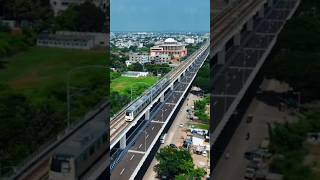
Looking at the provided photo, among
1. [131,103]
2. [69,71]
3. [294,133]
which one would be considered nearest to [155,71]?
[131,103]

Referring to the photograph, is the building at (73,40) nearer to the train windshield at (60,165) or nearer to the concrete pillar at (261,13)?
the train windshield at (60,165)

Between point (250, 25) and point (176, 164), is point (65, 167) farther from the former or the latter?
point (250, 25)

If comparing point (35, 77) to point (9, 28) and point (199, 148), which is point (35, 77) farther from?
point (199, 148)

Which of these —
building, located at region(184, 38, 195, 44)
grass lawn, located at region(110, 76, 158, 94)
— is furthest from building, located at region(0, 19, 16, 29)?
building, located at region(184, 38, 195, 44)

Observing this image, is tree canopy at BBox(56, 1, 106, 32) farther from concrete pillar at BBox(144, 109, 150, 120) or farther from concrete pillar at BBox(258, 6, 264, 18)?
concrete pillar at BBox(258, 6, 264, 18)

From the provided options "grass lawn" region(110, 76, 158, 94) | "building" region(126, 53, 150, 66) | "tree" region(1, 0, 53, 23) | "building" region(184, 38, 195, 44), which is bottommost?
"grass lawn" region(110, 76, 158, 94)

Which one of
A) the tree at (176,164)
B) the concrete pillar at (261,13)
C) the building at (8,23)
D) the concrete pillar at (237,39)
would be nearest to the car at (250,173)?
the tree at (176,164)

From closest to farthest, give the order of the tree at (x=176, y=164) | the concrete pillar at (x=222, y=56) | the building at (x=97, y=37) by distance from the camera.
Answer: the tree at (x=176, y=164)
the building at (x=97, y=37)
the concrete pillar at (x=222, y=56)
